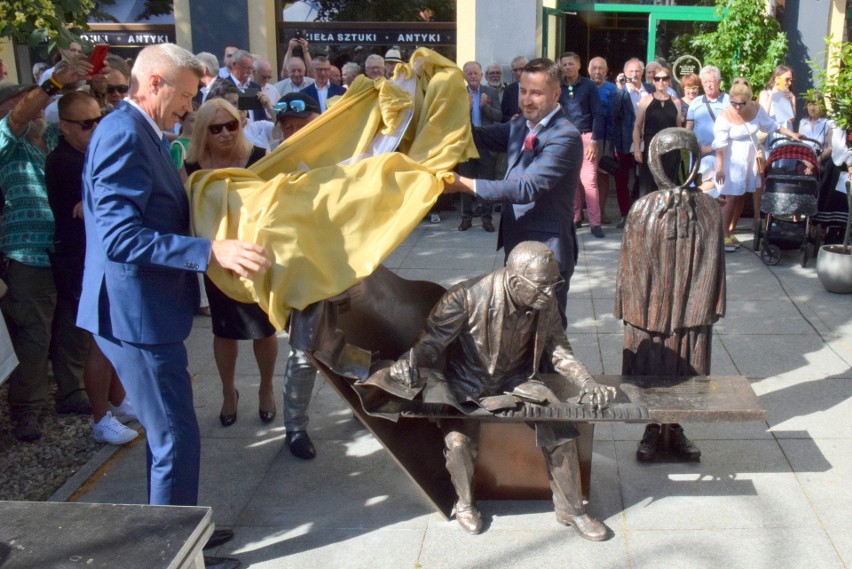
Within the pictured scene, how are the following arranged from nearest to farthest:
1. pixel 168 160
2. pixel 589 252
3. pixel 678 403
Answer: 1. pixel 168 160
2. pixel 678 403
3. pixel 589 252

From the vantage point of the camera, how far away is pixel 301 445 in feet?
15.5

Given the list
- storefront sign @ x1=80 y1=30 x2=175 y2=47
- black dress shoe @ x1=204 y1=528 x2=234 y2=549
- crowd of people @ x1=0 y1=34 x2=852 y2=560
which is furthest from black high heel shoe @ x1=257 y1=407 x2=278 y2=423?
storefront sign @ x1=80 y1=30 x2=175 y2=47

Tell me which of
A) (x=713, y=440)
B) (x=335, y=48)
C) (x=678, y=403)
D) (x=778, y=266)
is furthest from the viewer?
(x=335, y=48)

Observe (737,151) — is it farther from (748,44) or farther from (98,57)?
(98,57)

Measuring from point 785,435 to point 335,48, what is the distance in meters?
9.36

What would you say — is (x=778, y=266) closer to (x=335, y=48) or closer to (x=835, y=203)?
(x=835, y=203)

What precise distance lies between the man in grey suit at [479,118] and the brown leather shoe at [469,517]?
624cm

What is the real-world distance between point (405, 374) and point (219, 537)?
1175 mm

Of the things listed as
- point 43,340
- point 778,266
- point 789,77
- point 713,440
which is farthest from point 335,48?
point 713,440

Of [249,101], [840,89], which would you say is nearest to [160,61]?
[249,101]

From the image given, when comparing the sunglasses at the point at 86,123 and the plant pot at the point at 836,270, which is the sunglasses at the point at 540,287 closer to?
the sunglasses at the point at 86,123

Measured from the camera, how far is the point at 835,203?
850 centimetres

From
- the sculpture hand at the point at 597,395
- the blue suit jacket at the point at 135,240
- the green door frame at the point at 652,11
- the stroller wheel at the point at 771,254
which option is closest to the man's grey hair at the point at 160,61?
the blue suit jacket at the point at 135,240

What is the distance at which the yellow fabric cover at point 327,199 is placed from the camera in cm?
352
